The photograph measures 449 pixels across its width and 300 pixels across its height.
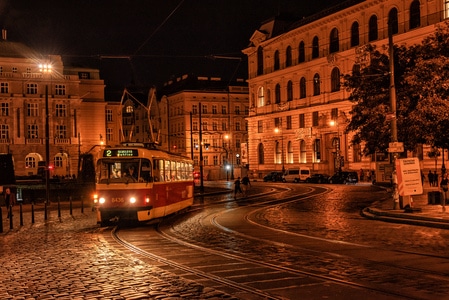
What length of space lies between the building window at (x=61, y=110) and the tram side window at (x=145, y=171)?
75.1 m

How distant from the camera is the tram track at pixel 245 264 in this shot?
9711mm

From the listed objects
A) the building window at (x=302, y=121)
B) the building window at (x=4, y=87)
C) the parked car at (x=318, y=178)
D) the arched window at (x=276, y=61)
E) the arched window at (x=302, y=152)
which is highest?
the arched window at (x=276, y=61)

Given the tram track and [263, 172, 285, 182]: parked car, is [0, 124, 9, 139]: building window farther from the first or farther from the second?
the tram track

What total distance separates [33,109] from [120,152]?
245 ft

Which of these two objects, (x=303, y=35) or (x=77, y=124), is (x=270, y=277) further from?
(x=77, y=124)

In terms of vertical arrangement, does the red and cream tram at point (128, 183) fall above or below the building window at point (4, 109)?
below

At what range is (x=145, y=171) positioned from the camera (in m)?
20.7

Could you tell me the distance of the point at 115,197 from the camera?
20453 mm

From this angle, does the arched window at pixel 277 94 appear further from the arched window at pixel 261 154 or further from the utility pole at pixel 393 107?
the utility pole at pixel 393 107

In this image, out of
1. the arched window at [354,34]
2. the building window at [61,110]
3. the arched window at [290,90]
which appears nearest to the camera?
the arched window at [354,34]

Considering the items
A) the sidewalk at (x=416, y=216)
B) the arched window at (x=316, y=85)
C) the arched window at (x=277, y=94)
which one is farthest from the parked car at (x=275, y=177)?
the sidewalk at (x=416, y=216)

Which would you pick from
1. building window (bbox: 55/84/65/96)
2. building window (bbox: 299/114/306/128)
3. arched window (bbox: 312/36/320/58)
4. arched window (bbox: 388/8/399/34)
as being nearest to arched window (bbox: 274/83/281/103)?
building window (bbox: 299/114/306/128)

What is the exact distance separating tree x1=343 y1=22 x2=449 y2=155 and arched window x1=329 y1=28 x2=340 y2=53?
41.9 m

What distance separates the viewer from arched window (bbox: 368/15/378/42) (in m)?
68.0
